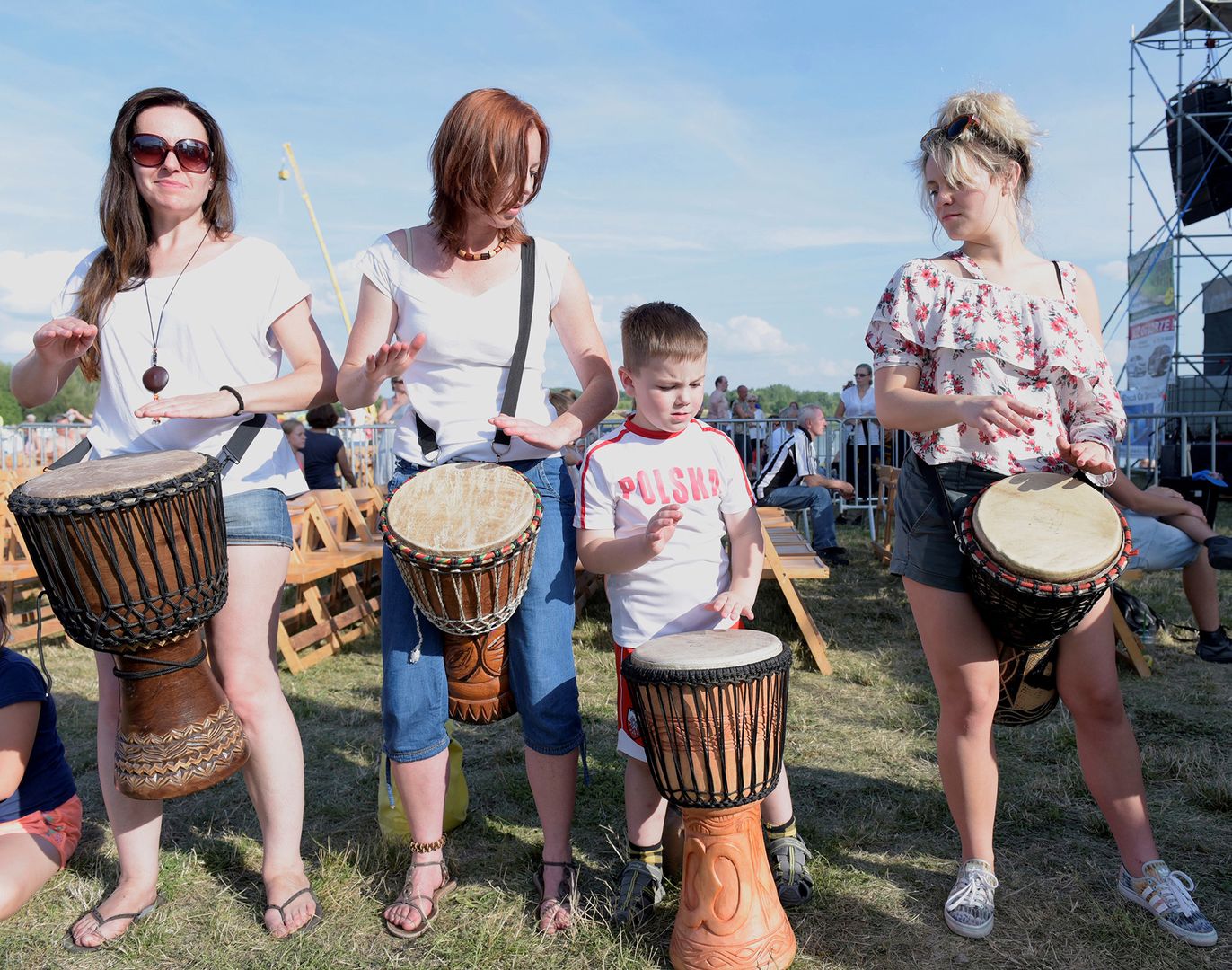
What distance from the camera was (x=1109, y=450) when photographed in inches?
84.6

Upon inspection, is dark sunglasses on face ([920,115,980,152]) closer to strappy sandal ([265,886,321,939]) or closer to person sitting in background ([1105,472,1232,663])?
strappy sandal ([265,886,321,939])

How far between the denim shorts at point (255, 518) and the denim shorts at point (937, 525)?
1534 millimetres

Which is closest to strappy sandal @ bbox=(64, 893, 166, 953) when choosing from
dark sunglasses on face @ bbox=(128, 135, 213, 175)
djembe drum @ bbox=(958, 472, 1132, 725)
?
dark sunglasses on face @ bbox=(128, 135, 213, 175)

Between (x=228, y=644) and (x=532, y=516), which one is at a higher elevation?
(x=532, y=516)

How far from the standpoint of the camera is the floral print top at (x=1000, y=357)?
218cm

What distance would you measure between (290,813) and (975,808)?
1.76 meters

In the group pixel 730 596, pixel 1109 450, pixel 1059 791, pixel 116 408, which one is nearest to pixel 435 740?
pixel 730 596

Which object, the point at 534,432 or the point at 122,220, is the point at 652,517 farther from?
the point at 122,220

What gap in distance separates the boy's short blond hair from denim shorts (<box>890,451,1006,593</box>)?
0.64 meters

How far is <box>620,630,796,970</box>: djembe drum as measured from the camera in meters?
2.10

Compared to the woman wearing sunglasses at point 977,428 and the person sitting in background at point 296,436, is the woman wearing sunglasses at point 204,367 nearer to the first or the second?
the woman wearing sunglasses at point 977,428

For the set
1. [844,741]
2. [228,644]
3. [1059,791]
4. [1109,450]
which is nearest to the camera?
[1109,450]

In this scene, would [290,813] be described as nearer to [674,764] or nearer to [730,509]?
[674,764]

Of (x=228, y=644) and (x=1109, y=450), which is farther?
(x=228, y=644)
